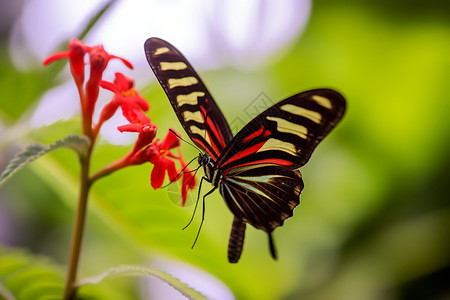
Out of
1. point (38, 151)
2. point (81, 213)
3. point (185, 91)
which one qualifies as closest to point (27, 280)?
point (81, 213)

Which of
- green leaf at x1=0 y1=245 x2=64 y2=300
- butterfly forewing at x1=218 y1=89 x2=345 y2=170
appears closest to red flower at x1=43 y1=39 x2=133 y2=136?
Answer: butterfly forewing at x1=218 y1=89 x2=345 y2=170

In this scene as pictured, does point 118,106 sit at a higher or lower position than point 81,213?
higher

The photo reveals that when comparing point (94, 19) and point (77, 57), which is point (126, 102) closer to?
point (77, 57)

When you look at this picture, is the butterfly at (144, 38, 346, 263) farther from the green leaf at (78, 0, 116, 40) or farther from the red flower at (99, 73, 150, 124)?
the green leaf at (78, 0, 116, 40)

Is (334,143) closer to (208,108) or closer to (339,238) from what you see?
(339,238)

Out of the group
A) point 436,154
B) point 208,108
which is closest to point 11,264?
point 208,108
